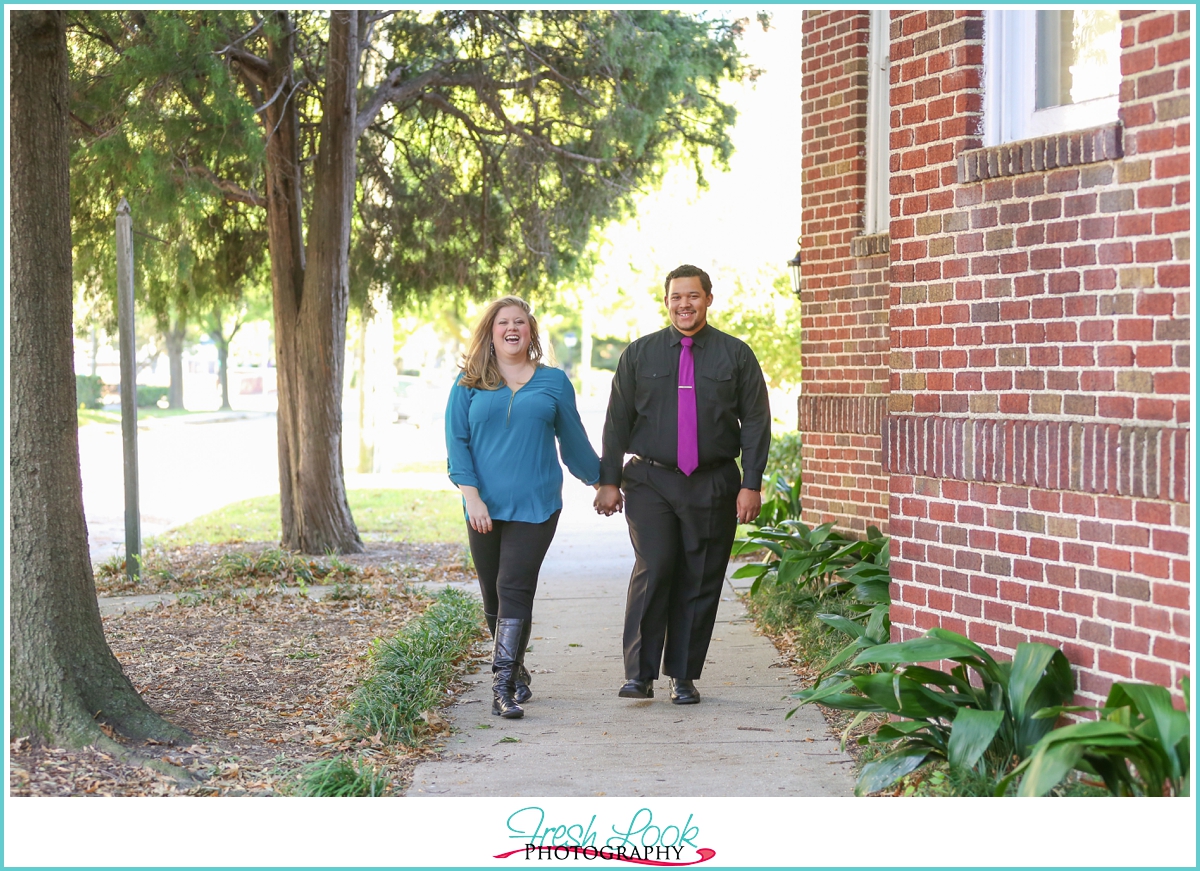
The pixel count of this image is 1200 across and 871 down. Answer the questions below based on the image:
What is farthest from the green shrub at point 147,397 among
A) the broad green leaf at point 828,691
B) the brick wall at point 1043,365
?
the broad green leaf at point 828,691

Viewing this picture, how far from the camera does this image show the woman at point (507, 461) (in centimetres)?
536

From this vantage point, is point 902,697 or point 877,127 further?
point 877,127

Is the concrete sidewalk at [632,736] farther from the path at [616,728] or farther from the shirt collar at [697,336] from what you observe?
the shirt collar at [697,336]

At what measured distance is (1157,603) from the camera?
148 inches

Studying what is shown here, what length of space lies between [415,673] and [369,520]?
27.0 feet

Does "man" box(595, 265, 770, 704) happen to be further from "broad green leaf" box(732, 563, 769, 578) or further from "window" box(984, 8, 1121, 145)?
"broad green leaf" box(732, 563, 769, 578)

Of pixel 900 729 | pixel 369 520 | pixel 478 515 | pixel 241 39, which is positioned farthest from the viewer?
pixel 369 520

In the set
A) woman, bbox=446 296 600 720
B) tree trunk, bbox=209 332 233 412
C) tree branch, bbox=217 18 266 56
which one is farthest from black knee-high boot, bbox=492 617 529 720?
tree trunk, bbox=209 332 233 412

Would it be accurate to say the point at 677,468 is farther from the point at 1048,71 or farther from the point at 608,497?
the point at 1048,71

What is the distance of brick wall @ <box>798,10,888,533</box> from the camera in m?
7.61

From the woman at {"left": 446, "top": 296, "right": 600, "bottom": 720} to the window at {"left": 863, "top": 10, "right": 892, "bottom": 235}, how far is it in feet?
10.4

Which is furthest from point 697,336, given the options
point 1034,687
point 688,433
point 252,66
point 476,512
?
point 252,66

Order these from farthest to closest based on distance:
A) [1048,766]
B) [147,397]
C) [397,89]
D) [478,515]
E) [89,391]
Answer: [147,397], [89,391], [397,89], [478,515], [1048,766]

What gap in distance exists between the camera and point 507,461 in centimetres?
538
